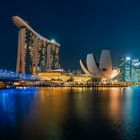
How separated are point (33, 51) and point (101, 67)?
1987 cm

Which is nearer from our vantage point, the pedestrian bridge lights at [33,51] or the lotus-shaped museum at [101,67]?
the lotus-shaped museum at [101,67]

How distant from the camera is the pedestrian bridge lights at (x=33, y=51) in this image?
97.7 metres

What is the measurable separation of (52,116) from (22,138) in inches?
256

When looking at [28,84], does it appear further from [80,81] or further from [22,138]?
[22,138]

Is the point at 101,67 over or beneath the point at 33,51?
beneath

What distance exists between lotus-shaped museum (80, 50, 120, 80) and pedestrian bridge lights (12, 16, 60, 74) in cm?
1471

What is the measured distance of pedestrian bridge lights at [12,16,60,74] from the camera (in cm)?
9769

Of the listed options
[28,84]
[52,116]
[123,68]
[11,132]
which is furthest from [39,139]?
[123,68]

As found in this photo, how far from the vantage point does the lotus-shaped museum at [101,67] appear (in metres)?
97.2

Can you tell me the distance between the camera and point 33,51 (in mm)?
104812

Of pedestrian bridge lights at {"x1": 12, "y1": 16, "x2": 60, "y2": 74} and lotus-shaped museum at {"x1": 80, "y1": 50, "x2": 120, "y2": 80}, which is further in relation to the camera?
pedestrian bridge lights at {"x1": 12, "y1": 16, "x2": 60, "y2": 74}

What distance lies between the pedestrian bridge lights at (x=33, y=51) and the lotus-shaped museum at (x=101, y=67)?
579 inches

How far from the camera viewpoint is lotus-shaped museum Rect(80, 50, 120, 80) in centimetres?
9719

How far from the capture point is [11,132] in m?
15.1
